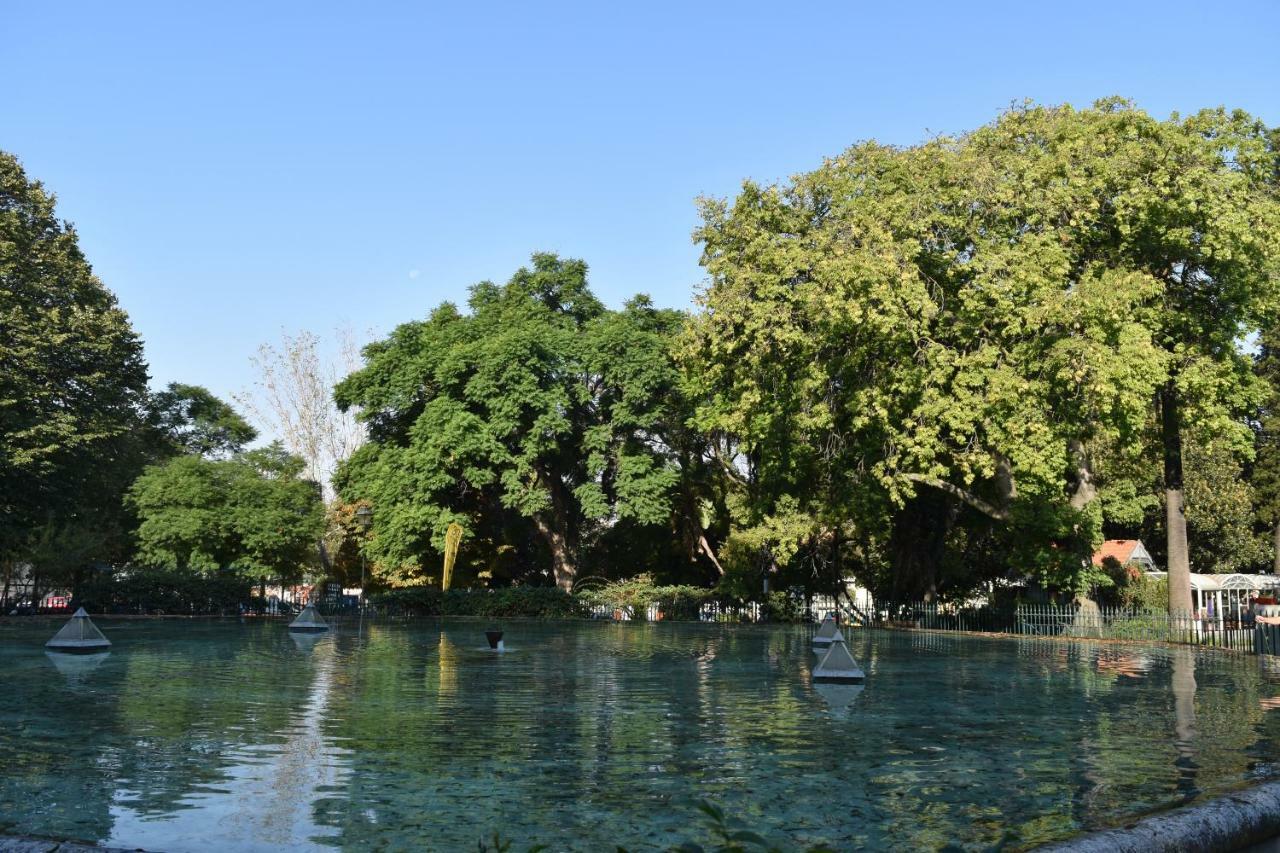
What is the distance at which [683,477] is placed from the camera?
4672 centimetres

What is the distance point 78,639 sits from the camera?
76.2ft

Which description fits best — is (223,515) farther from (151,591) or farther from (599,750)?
(599,750)

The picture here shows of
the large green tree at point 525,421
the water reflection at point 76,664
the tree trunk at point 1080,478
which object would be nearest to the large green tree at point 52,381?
the large green tree at point 525,421

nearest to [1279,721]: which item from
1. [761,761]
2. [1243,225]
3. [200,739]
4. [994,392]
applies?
[761,761]

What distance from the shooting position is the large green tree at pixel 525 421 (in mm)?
44344

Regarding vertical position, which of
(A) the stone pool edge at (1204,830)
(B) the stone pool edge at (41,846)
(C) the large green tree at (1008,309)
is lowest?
(B) the stone pool edge at (41,846)

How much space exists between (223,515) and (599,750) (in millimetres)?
39048

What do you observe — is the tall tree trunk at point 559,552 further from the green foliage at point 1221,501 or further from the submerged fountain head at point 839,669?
the submerged fountain head at point 839,669

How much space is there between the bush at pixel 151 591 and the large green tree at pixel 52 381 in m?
1.77

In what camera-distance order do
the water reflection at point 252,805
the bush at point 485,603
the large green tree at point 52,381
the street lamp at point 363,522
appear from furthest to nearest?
the bush at point 485,603 < the street lamp at point 363,522 < the large green tree at point 52,381 < the water reflection at point 252,805

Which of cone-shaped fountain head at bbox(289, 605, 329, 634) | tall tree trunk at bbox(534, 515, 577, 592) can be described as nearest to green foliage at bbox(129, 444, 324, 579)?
tall tree trunk at bbox(534, 515, 577, 592)

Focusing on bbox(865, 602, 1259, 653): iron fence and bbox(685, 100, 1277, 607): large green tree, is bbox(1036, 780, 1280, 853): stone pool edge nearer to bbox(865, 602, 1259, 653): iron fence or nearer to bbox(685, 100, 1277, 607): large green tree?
bbox(865, 602, 1259, 653): iron fence

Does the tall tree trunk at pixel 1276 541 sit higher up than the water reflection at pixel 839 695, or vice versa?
the tall tree trunk at pixel 1276 541

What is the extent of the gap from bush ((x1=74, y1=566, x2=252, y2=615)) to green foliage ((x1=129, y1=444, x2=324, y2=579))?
704mm
